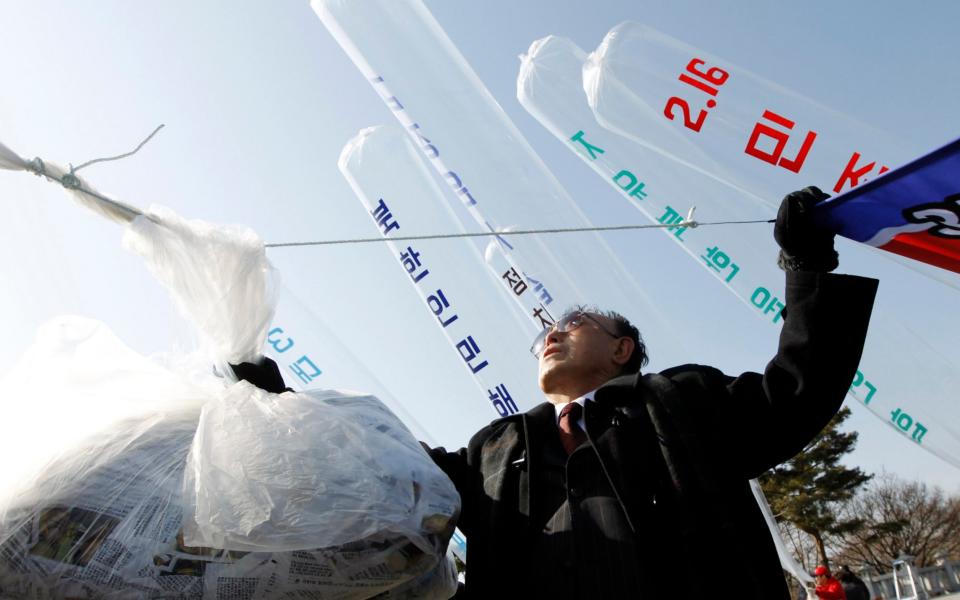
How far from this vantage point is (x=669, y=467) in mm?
1463

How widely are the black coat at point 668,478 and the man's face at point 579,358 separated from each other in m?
0.23

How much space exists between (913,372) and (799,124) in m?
1.38

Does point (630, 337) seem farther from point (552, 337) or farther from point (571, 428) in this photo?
point (571, 428)

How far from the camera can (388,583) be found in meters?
1.16

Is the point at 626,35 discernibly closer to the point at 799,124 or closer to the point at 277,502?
the point at 799,124

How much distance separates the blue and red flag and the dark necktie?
0.77 m

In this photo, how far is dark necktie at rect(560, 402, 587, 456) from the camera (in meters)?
1.68

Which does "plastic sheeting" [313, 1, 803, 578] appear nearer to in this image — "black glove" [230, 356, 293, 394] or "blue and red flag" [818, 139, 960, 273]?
"blue and red flag" [818, 139, 960, 273]

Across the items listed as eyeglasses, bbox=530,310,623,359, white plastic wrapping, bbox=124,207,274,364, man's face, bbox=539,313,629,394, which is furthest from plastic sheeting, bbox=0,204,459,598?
eyeglasses, bbox=530,310,623,359

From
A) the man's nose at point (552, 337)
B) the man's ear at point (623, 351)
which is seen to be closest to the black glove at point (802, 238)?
the man's ear at point (623, 351)

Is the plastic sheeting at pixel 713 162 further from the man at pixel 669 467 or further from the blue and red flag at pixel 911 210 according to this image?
the man at pixel 669 467

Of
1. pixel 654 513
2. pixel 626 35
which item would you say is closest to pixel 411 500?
pixel 654 513

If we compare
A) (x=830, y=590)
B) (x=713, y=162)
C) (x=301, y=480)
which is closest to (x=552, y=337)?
(x=301, y=480)

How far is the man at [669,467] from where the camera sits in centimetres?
139
